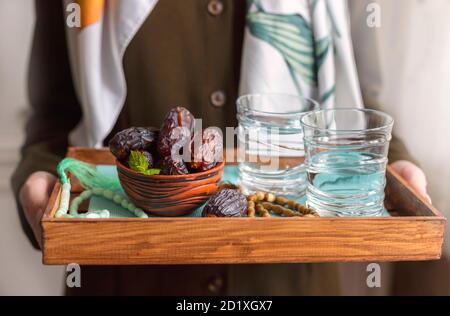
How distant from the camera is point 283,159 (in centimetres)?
58

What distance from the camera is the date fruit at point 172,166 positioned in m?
0.49

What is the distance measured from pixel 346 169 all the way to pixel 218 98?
224 mm

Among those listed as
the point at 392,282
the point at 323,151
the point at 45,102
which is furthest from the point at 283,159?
the point at 392,282

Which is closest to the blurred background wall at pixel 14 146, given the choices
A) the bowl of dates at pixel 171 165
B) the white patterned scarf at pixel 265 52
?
the white patterned scarf at pixel 265 52

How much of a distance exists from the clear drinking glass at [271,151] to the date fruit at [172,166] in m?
0.09

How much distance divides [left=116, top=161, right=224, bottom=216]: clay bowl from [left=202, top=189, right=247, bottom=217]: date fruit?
13 mm

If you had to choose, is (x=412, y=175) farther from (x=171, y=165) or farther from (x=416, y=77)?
(x=416, y=77)

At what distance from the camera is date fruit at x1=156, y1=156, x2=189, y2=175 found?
49 centimetres

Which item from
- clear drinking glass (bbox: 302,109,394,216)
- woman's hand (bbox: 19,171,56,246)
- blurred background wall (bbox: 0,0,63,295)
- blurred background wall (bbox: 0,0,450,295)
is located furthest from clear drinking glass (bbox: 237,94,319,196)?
blurred background wall (bbox: 0,0,63,295)

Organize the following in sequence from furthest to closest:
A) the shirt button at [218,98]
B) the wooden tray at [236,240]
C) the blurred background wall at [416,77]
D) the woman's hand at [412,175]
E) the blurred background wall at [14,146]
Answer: the blurred background wall at [14,146]
the blurred background wall at [416,77]
the shirt button at [218,98]
the woman's hand at [412,175]
the wooden tray at [236,240]

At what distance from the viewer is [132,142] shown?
507 mm

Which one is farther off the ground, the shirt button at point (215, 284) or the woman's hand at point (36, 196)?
the woman's hand at point (36, 196)

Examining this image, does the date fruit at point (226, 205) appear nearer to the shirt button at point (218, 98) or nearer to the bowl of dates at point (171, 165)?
the bowl of dates at point (171, 165)
